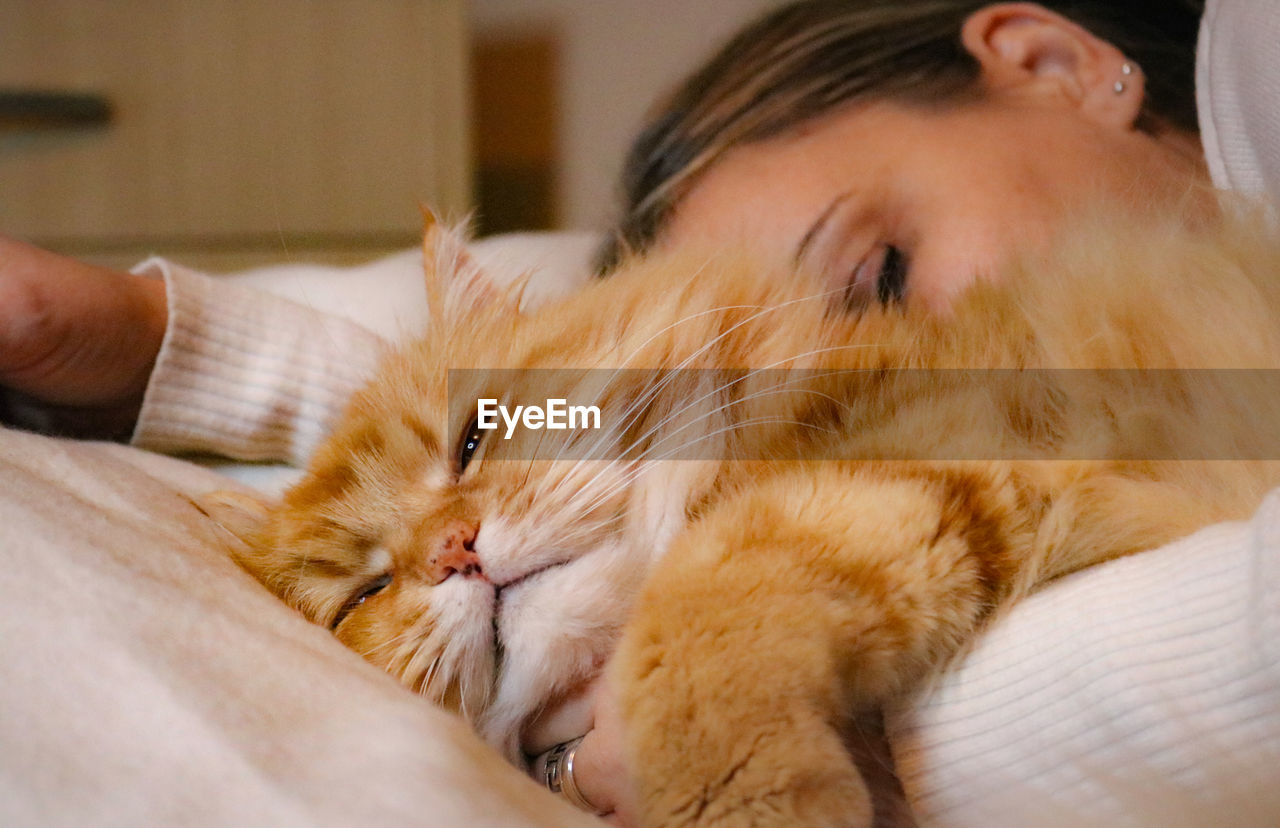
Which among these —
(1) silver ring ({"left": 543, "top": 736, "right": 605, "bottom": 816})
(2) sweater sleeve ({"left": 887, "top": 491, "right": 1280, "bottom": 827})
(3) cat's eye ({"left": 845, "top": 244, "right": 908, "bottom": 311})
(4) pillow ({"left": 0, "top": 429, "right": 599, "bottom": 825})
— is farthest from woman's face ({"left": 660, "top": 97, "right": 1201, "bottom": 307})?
(4) pillow ({"left": 0, "top": 429, "right": 599, "bottom": 825})

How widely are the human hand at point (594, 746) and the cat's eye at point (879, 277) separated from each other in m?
0.71

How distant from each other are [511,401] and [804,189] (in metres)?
0.64

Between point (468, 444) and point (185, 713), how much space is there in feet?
1.69

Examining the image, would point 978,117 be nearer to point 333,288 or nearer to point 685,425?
point 685,425

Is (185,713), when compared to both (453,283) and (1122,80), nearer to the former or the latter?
(453,283)

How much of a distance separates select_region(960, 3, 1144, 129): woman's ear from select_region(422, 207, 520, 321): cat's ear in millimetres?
929

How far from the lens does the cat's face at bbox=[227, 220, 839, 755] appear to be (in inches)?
34.9

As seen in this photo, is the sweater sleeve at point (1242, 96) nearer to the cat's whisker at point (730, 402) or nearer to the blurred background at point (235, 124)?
the cat's whisker at point (730, 402)

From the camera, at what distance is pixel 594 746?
2.46 ft

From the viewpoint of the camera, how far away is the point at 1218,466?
0.81 metres

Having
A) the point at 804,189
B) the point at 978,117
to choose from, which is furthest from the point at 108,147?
the point at 978,117

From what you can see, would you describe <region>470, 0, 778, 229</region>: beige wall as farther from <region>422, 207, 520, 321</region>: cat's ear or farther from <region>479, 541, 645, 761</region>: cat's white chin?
<region>479, 541, 645, 761</region>: cat's white chin

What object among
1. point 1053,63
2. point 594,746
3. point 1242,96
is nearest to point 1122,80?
point 1053,63

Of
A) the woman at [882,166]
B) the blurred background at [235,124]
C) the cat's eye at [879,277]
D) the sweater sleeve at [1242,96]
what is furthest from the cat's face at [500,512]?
the blurred background at [235,124]
